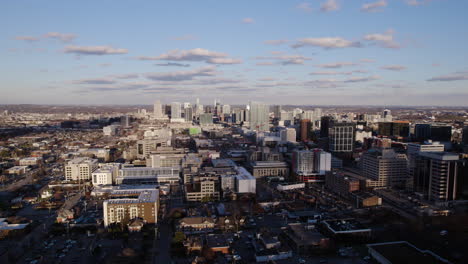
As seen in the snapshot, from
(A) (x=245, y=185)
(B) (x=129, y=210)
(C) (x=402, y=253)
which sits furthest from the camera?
(A) (x=245, y=185)

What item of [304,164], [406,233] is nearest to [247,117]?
[304,164]

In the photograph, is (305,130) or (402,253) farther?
(305,130)

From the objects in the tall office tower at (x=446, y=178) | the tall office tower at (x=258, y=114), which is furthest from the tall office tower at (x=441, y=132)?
the tall office tower at (x=258, y=114)

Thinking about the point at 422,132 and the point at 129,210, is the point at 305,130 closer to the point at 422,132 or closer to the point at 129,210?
the point at 422,132

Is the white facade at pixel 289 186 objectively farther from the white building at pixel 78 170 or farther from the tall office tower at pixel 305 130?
the tall office tower at pixel 305 130

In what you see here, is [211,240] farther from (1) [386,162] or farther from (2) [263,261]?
(1) [386,162]

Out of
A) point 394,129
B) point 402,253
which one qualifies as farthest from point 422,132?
point 402,253

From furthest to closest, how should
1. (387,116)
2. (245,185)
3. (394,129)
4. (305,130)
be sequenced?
(387,116) < (394,129) < (305,130) < (245,185)

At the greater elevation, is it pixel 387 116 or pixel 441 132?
pixel 387 116
